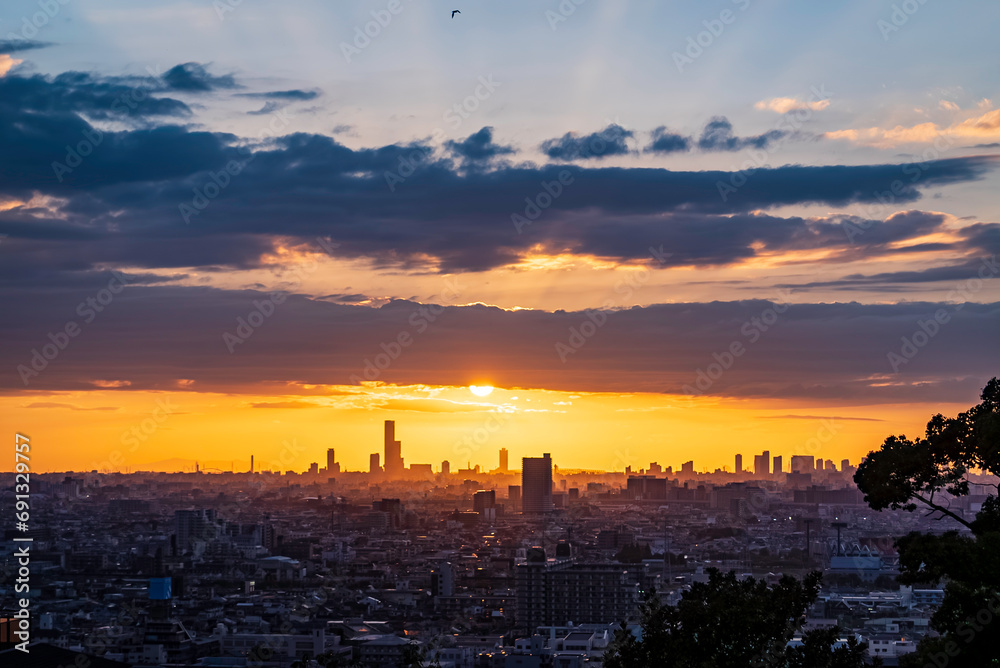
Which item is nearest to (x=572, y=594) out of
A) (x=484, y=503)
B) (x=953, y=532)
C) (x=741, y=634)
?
(x=741, y=634)

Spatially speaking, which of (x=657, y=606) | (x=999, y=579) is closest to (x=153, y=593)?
(x=657, y=606)

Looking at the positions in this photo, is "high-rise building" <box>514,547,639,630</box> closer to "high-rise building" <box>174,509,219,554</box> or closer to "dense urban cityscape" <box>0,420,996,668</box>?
"dense urban cityscape" <box>0,420,996,668</box>

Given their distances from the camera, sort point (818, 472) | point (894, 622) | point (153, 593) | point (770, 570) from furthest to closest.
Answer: point (818, 472) < point (770, 570) < point (153, 593) < point (894, 622)

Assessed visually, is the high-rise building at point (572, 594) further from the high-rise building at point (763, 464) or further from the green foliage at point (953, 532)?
the high-rise building at point (763, 464)

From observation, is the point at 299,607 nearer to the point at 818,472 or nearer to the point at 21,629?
the point at 21,629

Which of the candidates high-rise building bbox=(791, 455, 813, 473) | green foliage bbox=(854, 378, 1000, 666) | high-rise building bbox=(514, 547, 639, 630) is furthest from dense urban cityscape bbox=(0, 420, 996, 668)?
high-rise building bbox=(791, 455, 813, 473)

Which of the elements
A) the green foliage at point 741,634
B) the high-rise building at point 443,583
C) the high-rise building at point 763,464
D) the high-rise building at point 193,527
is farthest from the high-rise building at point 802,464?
the green foliage at point 741,634
